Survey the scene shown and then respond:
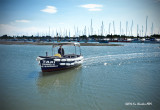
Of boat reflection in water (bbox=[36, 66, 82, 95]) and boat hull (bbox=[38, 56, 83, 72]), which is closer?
boat reflection in water (bbox=[36, 66, 82, 95])

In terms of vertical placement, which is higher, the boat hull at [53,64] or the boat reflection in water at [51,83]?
the boat hull at [53,64]

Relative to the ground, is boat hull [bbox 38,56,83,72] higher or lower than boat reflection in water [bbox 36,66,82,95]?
higher

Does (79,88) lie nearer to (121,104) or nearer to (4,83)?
(121,104)

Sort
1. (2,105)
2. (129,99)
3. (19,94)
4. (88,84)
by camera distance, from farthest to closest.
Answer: (88,84)
(19,94)
(129,99)
(2,105)

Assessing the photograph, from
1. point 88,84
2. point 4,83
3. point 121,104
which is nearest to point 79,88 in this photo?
point 88,84

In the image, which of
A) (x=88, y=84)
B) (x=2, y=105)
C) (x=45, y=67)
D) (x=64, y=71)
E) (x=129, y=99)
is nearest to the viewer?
(x=2, y=105)

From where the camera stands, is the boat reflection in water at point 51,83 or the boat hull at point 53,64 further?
the boat hull at point 53,64

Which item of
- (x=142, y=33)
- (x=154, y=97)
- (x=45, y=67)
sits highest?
(x=142, y=33)

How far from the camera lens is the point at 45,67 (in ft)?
48.3

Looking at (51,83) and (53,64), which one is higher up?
(53,64)

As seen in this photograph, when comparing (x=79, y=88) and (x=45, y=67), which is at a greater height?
(x=45, y=67)

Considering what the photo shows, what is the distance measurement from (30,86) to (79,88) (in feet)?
13.1

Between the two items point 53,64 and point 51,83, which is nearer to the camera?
point 51,83

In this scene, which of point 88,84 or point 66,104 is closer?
point 66,104
